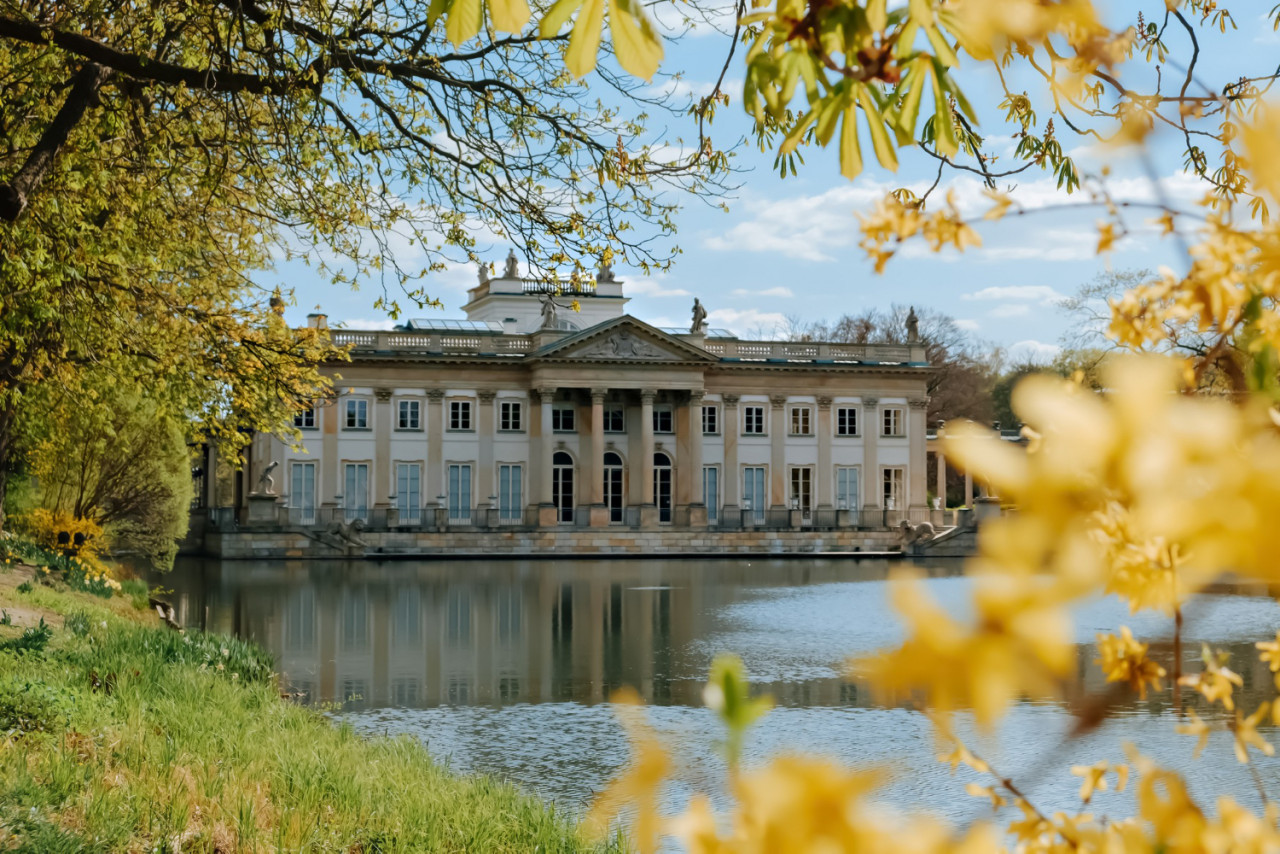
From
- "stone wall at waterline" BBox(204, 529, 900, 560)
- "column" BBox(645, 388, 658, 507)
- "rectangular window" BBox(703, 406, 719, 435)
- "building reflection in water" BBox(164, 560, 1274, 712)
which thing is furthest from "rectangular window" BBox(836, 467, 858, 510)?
"building reflection in water" BBox(164, 560, 1274, 712)

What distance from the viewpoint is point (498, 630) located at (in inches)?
767

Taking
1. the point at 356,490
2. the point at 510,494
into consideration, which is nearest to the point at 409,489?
the point at 356,490

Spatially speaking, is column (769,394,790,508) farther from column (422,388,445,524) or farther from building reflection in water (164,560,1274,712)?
column (422,388,445,524)

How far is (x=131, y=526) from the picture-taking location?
24.9m

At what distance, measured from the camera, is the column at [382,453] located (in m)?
46.2

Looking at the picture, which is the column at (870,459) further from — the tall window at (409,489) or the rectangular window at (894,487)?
the tall window at (409,489)

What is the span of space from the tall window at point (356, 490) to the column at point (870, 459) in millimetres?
20369

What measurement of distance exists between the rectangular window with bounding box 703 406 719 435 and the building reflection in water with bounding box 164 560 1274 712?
551 inches

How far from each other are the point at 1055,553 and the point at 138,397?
23.4 meters

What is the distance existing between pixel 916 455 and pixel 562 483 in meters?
15.0

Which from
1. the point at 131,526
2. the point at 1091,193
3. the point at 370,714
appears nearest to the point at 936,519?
the point at 131,526

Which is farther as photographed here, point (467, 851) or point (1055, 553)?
point (467, 851)

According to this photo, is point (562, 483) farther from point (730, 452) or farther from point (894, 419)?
point (894, 419)

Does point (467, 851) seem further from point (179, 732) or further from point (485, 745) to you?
point (485, 745)
